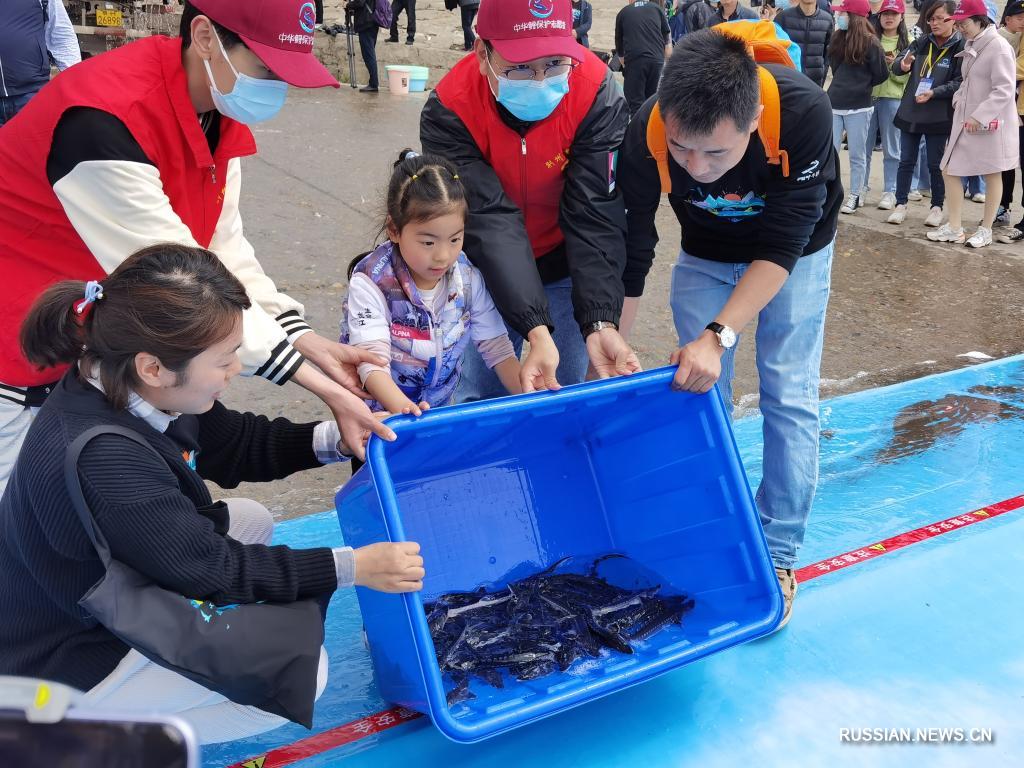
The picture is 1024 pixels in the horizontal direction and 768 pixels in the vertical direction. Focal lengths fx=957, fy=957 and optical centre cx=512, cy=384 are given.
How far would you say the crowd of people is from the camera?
5.05 ft

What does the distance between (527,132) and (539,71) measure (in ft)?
0.57

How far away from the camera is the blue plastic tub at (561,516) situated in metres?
1.80

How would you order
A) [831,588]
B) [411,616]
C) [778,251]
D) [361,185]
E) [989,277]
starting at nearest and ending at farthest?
[411,616], [778,251], [831,588], [989,277], [361,185]

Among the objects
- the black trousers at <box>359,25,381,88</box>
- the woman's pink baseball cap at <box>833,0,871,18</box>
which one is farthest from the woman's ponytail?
the black trousers at <box>359,25,381,88</box>

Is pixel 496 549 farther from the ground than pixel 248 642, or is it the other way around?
pixel 248 642

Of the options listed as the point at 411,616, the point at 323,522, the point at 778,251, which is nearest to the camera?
the point at 411,616

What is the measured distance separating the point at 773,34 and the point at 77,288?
163cm

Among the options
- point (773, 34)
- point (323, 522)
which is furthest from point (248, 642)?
point (773, 34)

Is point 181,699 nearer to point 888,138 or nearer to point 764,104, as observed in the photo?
point 764,104

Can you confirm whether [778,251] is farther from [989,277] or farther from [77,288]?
[989,277]

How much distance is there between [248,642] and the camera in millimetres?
1564

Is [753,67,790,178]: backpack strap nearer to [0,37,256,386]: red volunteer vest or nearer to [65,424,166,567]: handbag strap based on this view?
[0,37,256,386]: red volunteer vest

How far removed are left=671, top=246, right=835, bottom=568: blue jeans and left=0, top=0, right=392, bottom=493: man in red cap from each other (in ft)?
3.36

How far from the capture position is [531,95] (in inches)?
89.1
